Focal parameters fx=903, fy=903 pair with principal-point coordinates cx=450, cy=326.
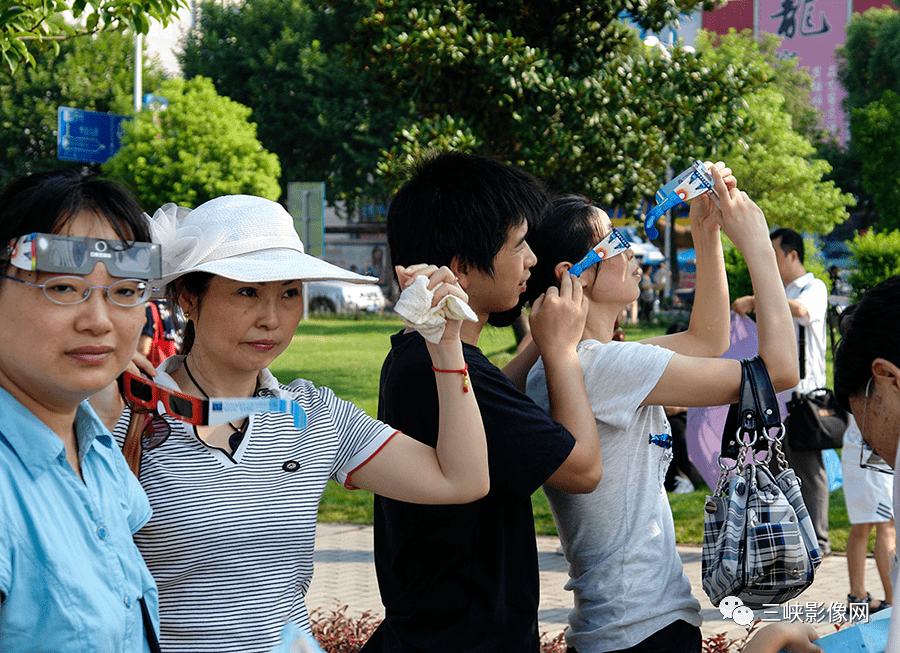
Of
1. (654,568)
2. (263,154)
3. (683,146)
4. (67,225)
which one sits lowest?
(654,568)

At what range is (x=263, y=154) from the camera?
86.2 ft

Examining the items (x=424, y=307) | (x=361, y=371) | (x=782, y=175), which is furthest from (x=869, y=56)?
(x=424, y=307)

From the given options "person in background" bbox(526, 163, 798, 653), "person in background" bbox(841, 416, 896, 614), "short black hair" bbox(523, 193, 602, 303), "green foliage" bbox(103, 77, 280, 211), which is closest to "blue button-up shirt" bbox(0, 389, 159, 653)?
"person in background" bbox(526, 163, 798, 653)

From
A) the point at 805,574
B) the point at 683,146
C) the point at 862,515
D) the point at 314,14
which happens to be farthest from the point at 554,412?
the point at 314,14

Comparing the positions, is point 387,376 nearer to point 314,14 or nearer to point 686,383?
point 686,383

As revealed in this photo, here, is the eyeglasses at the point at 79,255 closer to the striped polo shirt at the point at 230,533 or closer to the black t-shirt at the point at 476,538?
the striped polo shirt at the point at 230,533

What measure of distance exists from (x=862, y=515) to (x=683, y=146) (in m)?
3.53

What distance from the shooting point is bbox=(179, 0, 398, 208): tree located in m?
30.9

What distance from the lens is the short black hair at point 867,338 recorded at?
5.99 feet

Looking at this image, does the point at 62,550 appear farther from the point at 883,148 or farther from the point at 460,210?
the point at 883,148

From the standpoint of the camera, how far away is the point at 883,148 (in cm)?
3167

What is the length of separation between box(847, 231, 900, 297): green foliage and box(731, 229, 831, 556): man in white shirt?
7.74 meters

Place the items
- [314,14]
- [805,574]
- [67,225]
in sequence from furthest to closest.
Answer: [314,14]
[805,574]
[67,225]
